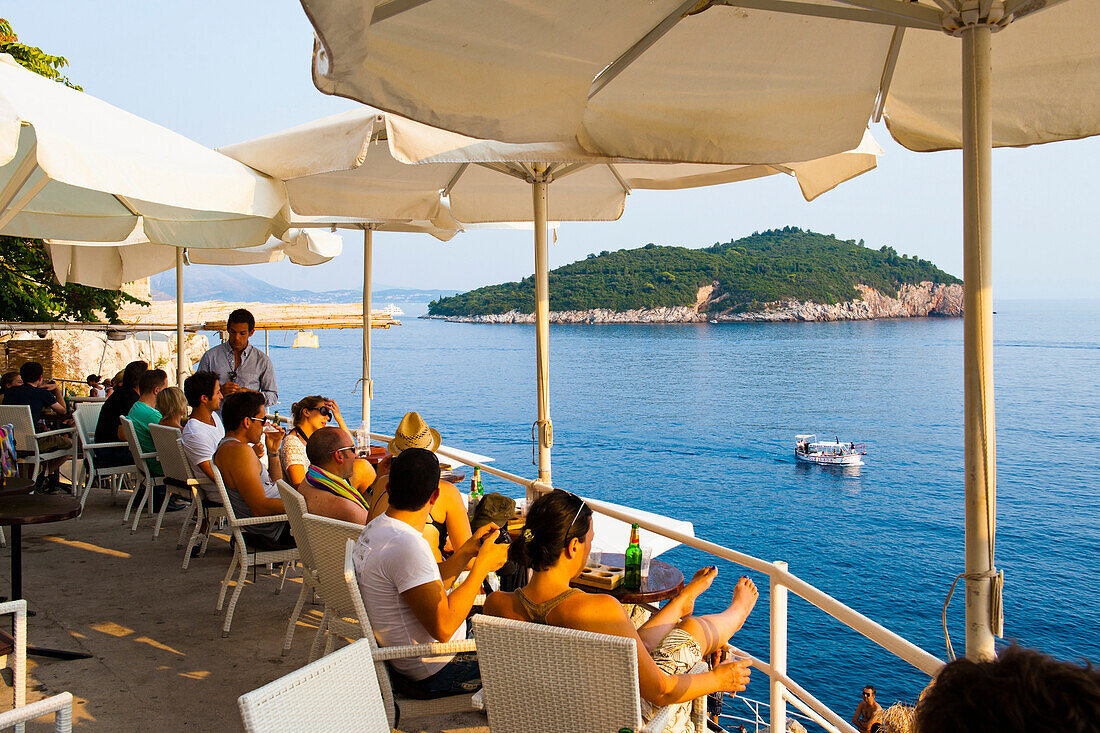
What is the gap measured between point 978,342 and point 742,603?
1310 millimetres

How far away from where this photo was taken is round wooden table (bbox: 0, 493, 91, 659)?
329 cm

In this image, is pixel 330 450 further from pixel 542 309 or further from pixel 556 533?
pixel 556 533

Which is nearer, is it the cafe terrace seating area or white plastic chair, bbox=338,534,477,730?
the cafe terrace seating area

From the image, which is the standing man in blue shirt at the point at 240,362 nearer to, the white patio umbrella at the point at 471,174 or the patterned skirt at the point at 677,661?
the white patio umbrella at the point at 471,174

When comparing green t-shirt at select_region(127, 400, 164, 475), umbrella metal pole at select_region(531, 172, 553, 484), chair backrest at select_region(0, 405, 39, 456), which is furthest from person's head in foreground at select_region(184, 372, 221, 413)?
chair backrest at select_region(0, 405, 39, 456)

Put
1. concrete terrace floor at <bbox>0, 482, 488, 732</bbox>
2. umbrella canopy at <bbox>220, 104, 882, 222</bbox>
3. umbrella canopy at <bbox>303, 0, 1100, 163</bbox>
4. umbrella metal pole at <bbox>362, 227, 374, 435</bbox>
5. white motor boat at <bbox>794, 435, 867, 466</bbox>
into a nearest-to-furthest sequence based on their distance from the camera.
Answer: umbrella canopy at <bbox>303, 0, 1100, 163</bbox> → concrete terrace floor at <bbox>0, 482, 488, 732</bbox> → umbrella canopy at <bbox>220, 104, 882, 222</bbox> → umbrella metal pole at <bbox>362, 227, 374, 435</bbox> → white motor boat at <bbox>794, 435, 867, 466</bbox>

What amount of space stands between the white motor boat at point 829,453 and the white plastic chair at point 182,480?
54.0 m

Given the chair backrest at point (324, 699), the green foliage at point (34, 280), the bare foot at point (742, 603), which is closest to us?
the chair backrest at point (324, 699)

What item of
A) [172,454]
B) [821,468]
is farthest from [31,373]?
[821,468]

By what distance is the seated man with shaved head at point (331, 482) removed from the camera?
140 inches

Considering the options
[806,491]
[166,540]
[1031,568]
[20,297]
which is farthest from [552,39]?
[806,491]

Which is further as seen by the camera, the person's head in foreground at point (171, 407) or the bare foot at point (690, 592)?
the person's head in foreground at point (171, 407)

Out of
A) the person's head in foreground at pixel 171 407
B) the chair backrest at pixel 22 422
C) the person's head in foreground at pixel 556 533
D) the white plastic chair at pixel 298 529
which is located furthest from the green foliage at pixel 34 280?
the person's head in foreground at pixel 556 533

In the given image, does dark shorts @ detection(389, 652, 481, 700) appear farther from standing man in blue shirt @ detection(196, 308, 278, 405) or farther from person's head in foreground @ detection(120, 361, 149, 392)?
person's head in foreground @ detection(120, 361, 149, 392)
